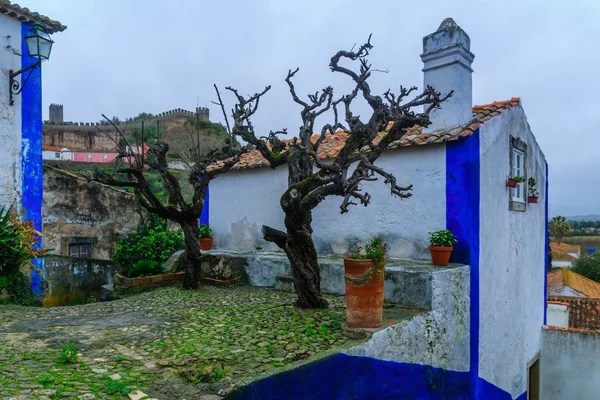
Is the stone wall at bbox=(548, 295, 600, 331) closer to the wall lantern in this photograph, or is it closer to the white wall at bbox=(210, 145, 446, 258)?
the white wall at bbox=(210, 145, 446, 258)

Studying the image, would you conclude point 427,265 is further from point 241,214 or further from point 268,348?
point 241,214

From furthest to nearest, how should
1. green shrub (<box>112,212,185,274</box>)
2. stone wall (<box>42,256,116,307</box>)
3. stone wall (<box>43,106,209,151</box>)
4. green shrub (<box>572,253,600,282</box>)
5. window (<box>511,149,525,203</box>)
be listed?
stone wall (<box>43,106,209,151</box>)
green shrub (<box>572,253,600,282</box>)
green shrub (<box>112,212,185,274</box>)
stone wall (<box>42,256,116,307</box>)
window (<box>511,149,525,203</box>)

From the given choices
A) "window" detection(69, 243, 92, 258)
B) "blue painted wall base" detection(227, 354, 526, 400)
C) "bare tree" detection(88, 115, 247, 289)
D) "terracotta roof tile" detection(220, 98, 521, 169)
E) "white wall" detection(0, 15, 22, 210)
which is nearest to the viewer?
"blue painted wall base" detection(227, 354, 526, 400)

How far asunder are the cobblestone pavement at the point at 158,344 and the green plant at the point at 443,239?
1923mm

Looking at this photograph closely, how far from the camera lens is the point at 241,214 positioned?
37.8 feet

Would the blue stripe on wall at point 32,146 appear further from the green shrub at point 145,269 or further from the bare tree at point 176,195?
the bare tree at point 176,195

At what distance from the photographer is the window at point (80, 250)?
1462 cm

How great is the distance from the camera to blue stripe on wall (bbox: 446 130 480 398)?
761cm

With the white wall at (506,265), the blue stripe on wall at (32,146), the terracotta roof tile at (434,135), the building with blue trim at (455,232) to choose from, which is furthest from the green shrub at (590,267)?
the blue stripe on wall at (32,146)

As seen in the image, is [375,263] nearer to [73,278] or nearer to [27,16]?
[73,278]

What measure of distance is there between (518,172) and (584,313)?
10.5 metres

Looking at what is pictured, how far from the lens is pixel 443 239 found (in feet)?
24.7

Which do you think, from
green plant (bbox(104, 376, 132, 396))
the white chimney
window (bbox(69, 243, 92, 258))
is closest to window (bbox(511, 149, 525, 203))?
the white chimney

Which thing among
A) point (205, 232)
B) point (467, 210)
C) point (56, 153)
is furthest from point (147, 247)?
point (56, 153)
